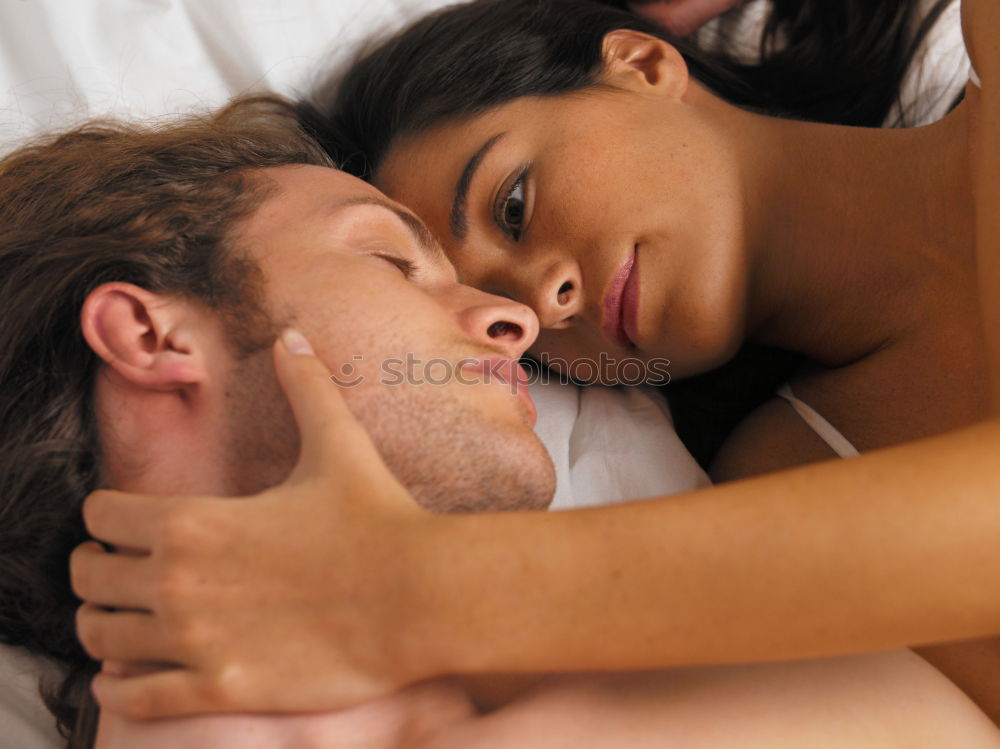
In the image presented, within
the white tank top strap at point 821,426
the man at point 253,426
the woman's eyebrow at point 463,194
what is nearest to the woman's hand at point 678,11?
the woman's eyebrow at point 463,194

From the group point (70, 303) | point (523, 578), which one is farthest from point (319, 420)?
point (70, 303)

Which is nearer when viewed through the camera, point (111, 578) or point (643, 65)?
point (111, 578)

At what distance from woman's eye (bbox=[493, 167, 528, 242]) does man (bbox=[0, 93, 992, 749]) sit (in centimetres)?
19

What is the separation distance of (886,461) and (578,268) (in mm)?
687

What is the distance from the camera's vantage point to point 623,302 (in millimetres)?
1465

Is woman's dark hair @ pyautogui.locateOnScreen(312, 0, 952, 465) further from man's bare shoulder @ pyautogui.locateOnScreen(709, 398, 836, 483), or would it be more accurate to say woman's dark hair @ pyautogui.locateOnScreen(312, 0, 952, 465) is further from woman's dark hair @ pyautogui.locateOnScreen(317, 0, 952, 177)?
man's bare shoulder @ pyautogui.locateOnScreen(709, 398, 836, 483)

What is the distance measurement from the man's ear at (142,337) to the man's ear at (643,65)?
83 cm

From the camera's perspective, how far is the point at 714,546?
0.82 m

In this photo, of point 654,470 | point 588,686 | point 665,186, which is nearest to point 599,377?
point 654,470

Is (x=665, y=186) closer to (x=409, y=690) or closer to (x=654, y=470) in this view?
(x=654, y=470)

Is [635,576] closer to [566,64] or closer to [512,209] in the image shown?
[512,209]

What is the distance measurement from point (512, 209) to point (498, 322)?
1.06 feet

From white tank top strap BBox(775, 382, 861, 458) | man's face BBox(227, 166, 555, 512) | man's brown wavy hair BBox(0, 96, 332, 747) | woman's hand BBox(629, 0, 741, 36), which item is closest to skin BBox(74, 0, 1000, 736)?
man's face BBox(227, 166, 555, 512)

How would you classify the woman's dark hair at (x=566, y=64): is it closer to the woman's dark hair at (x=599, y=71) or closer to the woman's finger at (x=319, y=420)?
the woman's dark hair at (x=599, y=71)
